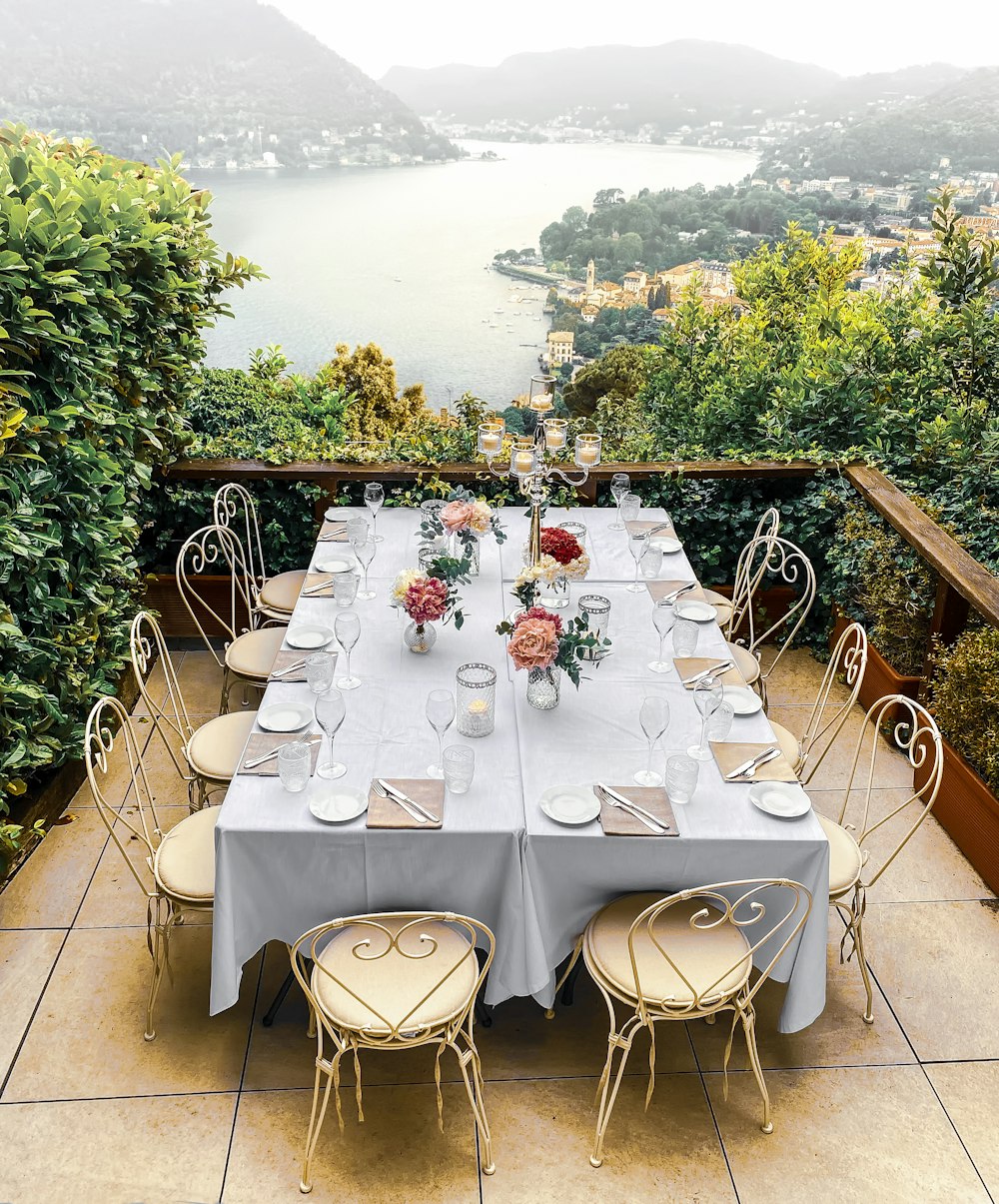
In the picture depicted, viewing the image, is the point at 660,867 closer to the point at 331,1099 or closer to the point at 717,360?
the point at 331,1099

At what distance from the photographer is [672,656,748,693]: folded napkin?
2.96 meters

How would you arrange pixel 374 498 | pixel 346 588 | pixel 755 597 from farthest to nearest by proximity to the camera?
pixel 755 597, pixel 374 498, pixel 346 588

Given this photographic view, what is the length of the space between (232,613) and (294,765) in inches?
83.4

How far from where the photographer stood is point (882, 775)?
3730 millimetres

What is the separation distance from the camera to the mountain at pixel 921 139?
1095 cm

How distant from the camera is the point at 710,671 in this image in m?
2.99

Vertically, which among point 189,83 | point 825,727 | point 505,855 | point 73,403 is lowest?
point 825,727

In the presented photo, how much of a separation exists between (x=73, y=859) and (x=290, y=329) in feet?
42.8

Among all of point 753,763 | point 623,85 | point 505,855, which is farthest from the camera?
point 623,85

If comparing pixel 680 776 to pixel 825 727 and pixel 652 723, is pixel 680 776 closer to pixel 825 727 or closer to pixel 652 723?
pixel 652 723

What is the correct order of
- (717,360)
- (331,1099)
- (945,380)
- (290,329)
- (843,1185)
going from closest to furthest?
(843,1185), (331,1099), (945,380), (717,360), (290,329)

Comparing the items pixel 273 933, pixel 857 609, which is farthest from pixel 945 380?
pixel 273 933

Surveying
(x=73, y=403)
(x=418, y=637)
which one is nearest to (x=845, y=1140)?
(x=418, y=637)

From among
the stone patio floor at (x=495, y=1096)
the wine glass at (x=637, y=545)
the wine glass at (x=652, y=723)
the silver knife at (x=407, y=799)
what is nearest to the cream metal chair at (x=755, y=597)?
the wine glass at (x=637, y=545)
